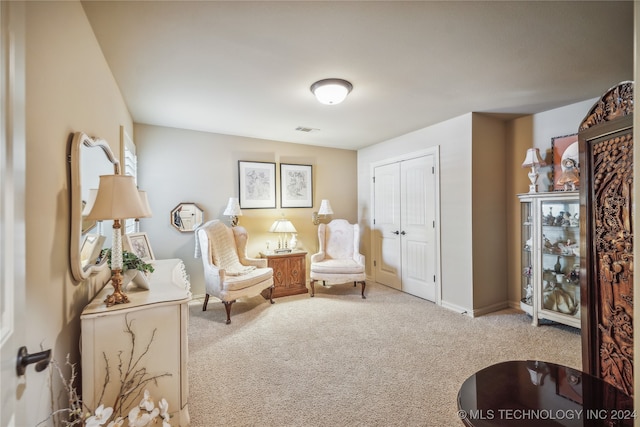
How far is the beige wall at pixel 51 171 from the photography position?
1080mm

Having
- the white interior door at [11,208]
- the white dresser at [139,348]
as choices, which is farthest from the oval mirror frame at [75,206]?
the white interior door at [11,208]

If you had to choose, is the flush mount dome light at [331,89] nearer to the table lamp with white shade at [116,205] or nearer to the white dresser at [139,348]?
the table lamp with white shade at [116,205]

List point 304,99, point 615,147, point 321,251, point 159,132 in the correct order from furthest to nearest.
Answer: point 321,251 < point 159,132 < point 304,99 < point 615,147

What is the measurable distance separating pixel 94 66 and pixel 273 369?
8.14ft

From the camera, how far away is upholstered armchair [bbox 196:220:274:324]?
3.34m

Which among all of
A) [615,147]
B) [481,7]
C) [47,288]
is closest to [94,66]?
[47,288]

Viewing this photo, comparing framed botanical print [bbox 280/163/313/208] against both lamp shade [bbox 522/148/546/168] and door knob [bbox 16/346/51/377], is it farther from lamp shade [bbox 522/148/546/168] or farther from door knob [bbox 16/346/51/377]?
door knob [bbox 16/346/51/377]

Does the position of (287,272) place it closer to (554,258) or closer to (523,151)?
(554,258)

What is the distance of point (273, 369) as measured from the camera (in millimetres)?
2318

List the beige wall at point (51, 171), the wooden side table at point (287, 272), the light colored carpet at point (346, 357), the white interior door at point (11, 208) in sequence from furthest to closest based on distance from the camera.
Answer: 1. the wooden side table at point (287, 272)
2. the light colored carpet at point (346, 357)
3. the beige wall at point (51, 171)
4. the white interior door at point (11, 208)

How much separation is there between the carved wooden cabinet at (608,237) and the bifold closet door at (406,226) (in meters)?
2.28

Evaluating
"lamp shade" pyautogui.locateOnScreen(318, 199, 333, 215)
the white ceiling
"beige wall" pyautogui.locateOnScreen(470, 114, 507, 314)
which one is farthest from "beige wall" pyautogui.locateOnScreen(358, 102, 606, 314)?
"lamp shade" pyautogui.locateOnScreen(318, 199, 333, 215)

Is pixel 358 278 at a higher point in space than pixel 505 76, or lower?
lower

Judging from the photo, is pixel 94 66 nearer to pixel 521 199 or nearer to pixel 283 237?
pixel 283 237
